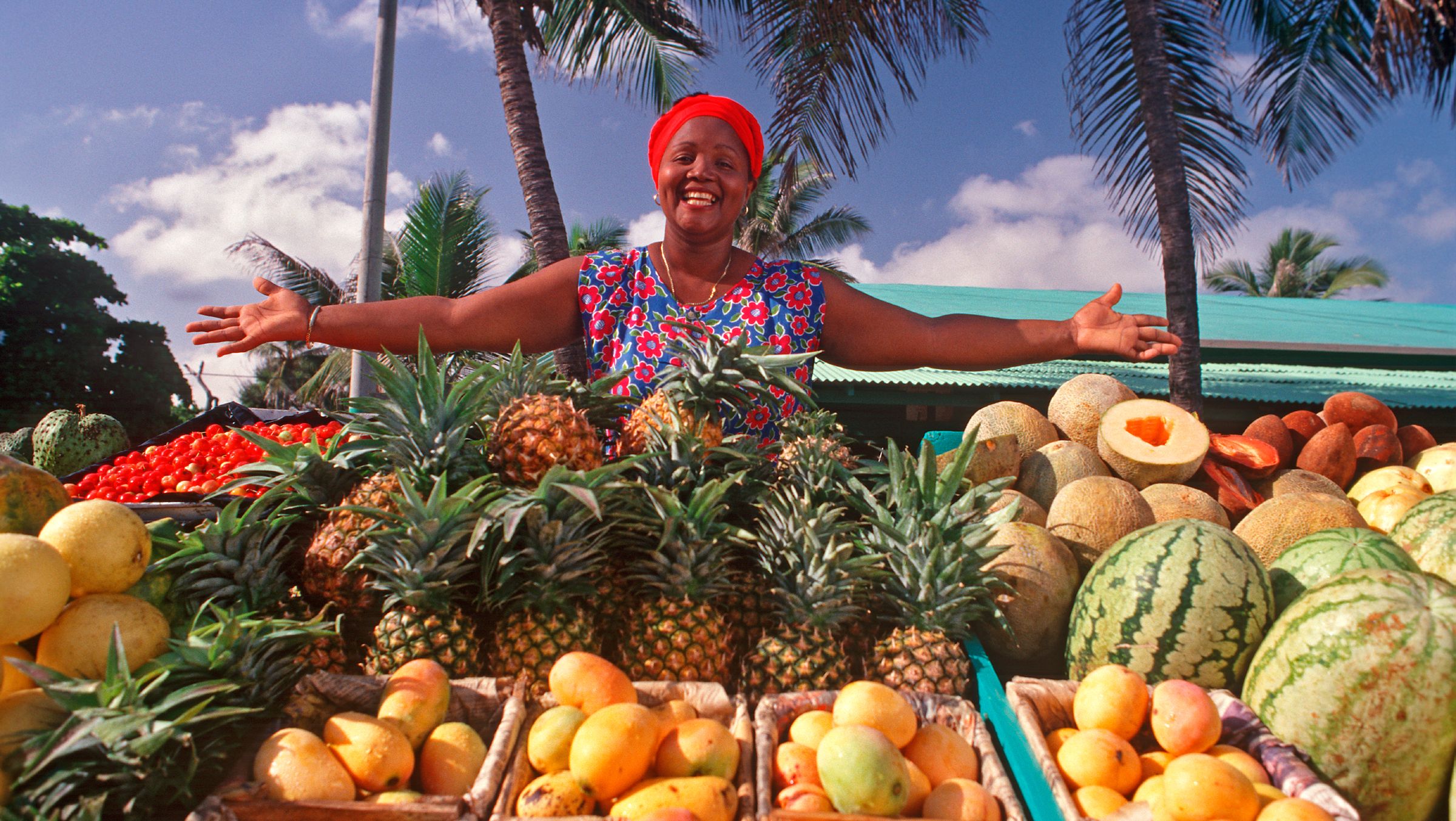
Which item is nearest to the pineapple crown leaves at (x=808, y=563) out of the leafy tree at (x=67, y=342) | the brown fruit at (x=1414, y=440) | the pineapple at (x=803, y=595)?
the pineapple at (x=803, y=595)

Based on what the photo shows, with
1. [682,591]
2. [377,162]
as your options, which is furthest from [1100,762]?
[377,162]

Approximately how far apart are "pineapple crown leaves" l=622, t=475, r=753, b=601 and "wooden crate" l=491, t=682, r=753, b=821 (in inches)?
9.9

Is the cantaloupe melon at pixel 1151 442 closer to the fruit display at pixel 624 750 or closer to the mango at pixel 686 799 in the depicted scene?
the fruit display at pixel 624 750

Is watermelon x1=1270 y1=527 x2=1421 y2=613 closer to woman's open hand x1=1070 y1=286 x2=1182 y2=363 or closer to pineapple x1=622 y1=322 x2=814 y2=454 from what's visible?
woman's open hand x1=1070 y1=286 x2=1182 y2=363

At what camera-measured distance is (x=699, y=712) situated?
1.98 meters

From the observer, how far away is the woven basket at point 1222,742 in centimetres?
174

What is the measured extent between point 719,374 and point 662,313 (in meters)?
0.96

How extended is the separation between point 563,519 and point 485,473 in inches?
13.7

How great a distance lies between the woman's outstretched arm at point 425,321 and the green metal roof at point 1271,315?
917cm

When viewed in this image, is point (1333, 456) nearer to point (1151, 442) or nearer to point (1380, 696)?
point (1151, 442)

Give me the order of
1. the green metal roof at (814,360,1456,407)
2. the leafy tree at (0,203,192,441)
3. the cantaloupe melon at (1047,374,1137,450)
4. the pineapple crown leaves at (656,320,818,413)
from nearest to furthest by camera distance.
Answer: the pineapple crown leaves at (656,320,818,413)
the cantaloupe melon at (1047,374,1137,450)
the green metal roof at (814,360,1456,407)
the leafy tree at (0,203,192,441)

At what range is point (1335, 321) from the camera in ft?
52.2

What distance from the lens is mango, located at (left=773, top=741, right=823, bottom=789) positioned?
180cm

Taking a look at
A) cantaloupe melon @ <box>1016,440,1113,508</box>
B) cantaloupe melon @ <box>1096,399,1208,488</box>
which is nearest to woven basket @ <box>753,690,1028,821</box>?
cantaloupe melon @ <box>1016,440,1113,508</box>
